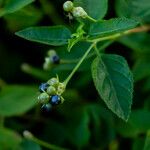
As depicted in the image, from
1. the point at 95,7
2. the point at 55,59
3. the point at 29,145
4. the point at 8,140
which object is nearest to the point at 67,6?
the point at 95,7

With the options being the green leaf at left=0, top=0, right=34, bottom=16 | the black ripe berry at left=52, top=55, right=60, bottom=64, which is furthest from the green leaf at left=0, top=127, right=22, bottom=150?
the green leaf at left=0, top=0, right=34, bottom=16

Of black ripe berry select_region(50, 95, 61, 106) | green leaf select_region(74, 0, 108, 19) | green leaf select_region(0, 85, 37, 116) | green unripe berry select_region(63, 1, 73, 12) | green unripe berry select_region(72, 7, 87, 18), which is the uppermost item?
green unripe berry select_region(63, 1, 73, 12)

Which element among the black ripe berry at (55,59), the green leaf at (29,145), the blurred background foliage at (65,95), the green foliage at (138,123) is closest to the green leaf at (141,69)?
the blurred background foliage at (65,95)

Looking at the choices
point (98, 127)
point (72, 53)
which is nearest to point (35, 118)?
point (98, 127)

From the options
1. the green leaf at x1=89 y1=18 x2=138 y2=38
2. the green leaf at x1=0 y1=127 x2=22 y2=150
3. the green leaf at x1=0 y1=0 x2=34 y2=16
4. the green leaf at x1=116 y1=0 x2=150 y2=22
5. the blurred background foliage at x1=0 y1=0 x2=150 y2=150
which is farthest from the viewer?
the green leaf at x1=0 y1=127 x2=22 y2=150

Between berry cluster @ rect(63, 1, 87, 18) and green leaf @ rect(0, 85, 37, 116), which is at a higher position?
berry cluster @ rect(63, 1, 87, 18)

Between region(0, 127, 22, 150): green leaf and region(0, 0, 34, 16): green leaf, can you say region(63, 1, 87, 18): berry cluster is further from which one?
region(0, 127, 22, 150): green leaf
